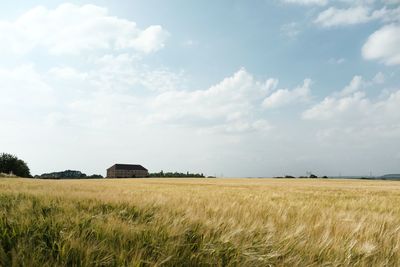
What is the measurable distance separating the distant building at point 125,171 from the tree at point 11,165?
196ft

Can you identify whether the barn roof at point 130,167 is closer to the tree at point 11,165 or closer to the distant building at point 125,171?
the distant building at point 125,171

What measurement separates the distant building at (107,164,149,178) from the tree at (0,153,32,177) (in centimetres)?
5966

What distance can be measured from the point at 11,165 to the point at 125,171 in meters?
68.6

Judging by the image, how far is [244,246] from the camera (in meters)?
2.34

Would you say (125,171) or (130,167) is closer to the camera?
(125,171)

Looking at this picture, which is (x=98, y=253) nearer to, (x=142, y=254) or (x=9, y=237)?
(x=142, y=254)

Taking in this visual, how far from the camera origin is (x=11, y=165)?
293 ft

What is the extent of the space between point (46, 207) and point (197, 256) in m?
2.21

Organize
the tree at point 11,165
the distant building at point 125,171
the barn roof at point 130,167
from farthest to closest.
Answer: the barn roof at point 130,167 → the distant building at point 125,171 → the tree at point 11,165

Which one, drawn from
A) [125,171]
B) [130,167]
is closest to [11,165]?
[125,171]

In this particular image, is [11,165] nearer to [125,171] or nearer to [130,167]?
[125,171]

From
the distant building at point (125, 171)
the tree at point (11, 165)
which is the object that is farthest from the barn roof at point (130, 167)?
the tree at point (11, 165)

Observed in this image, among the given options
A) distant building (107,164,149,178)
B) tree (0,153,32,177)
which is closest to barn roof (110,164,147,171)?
distant building (107,164,149,178)

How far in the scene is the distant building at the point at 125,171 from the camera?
15150 centimetres
